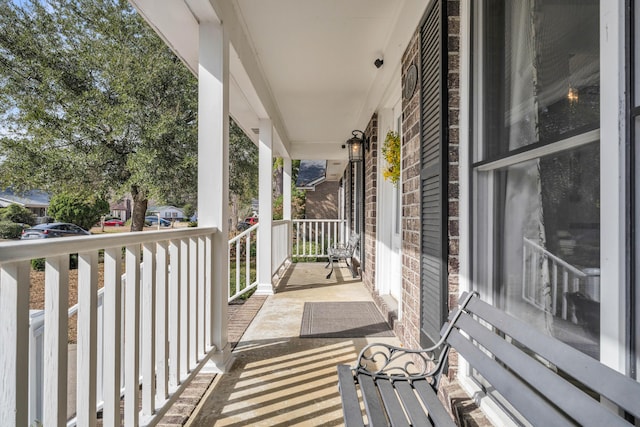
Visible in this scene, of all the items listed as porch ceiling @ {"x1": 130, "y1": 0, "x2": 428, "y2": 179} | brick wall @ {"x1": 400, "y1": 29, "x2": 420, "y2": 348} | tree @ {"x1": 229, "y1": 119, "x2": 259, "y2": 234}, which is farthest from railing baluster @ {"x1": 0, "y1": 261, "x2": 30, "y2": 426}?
tree @ {"x1": 229, "y1": 119, "x2": 259, "y2": 234}

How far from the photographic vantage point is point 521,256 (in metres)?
1.37

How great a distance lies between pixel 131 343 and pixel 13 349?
603 mm

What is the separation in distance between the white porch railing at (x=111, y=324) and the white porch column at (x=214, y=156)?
13cm

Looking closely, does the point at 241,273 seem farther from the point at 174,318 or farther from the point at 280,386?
the point at 174,318

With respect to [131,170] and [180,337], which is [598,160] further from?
[131,170]

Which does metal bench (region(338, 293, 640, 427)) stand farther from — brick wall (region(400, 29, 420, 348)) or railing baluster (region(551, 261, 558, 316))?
brick wall (region(400, 29, 420, 348))

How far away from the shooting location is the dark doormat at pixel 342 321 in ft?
10.2

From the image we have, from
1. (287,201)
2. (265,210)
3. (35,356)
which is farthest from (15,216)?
(287,201)

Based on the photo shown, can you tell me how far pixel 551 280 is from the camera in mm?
1173

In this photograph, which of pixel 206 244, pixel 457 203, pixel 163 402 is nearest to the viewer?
pixel 163 402

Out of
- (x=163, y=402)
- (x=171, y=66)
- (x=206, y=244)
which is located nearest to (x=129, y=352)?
(x=163, y=402)

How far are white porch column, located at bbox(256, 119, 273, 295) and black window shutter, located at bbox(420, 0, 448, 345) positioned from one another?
2.76 metres

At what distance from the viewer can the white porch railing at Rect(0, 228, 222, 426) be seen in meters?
0.87

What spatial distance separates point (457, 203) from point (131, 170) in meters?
7.81
